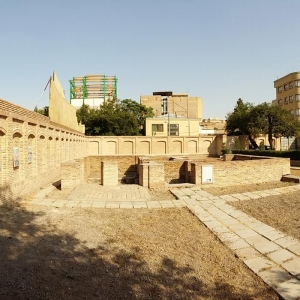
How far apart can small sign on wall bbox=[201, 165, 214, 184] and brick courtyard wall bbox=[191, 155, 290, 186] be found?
163 mm

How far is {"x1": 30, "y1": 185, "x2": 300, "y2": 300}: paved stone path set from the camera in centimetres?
420

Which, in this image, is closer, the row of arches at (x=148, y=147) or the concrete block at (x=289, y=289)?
the concrete block at (x=289, y=289)

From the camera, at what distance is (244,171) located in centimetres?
1260

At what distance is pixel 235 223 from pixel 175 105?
57.0 metres

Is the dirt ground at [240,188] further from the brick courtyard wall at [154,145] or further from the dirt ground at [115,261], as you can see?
the brick courtyard wall at [154,145]

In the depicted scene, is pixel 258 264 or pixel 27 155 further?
pixel 27 155

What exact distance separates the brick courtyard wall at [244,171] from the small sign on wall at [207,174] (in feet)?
0.53

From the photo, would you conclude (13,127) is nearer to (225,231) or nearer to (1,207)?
(1,207)

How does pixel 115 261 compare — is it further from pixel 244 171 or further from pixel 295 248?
pixel 244 171

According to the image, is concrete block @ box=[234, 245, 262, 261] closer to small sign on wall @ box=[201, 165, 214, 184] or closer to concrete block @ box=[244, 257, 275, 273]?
concrete block @ box=[244, 257, 275, 273]

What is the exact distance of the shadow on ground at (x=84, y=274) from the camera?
346 centimetres

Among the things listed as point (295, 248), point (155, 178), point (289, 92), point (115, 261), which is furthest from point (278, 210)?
point (289, 92)

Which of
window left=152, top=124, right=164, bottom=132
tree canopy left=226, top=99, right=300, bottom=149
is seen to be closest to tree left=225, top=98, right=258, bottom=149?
tree canopy left=226, top=99, right=300, bottom=149

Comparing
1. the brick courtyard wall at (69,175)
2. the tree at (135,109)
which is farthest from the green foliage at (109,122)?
the brick courtyard wall at (69,175)
